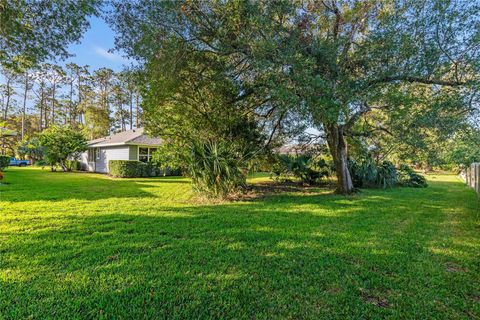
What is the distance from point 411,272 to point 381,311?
1157 mm

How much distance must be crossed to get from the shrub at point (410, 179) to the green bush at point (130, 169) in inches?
619

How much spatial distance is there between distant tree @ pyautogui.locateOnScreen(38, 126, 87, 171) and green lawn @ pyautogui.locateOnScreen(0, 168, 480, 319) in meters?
16.3

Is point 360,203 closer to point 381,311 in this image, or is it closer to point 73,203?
point 381,311

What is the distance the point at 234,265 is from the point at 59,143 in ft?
71.4

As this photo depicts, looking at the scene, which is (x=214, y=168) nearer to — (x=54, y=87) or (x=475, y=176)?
(x=475, y=176)

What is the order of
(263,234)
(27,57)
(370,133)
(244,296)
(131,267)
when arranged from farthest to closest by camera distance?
(370,133)
(27,57)
(263,234)
(131,267)
(244,296)

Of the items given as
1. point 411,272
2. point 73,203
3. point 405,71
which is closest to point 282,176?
point 405,71

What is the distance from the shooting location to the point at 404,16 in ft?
18.0

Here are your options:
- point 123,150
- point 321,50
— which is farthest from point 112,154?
point 321,50

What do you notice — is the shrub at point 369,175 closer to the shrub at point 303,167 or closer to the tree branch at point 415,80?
the shrub at point 303,167

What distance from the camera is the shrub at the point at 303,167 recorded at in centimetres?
1251

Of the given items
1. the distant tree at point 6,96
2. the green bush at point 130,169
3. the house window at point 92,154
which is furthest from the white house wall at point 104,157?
the distant tree at point 6,96

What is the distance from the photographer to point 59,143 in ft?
65.1

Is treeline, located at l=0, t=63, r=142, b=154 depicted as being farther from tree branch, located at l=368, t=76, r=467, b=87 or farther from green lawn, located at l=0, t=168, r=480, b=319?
tree branch, located at l=368, t=76, r=467, b=87
